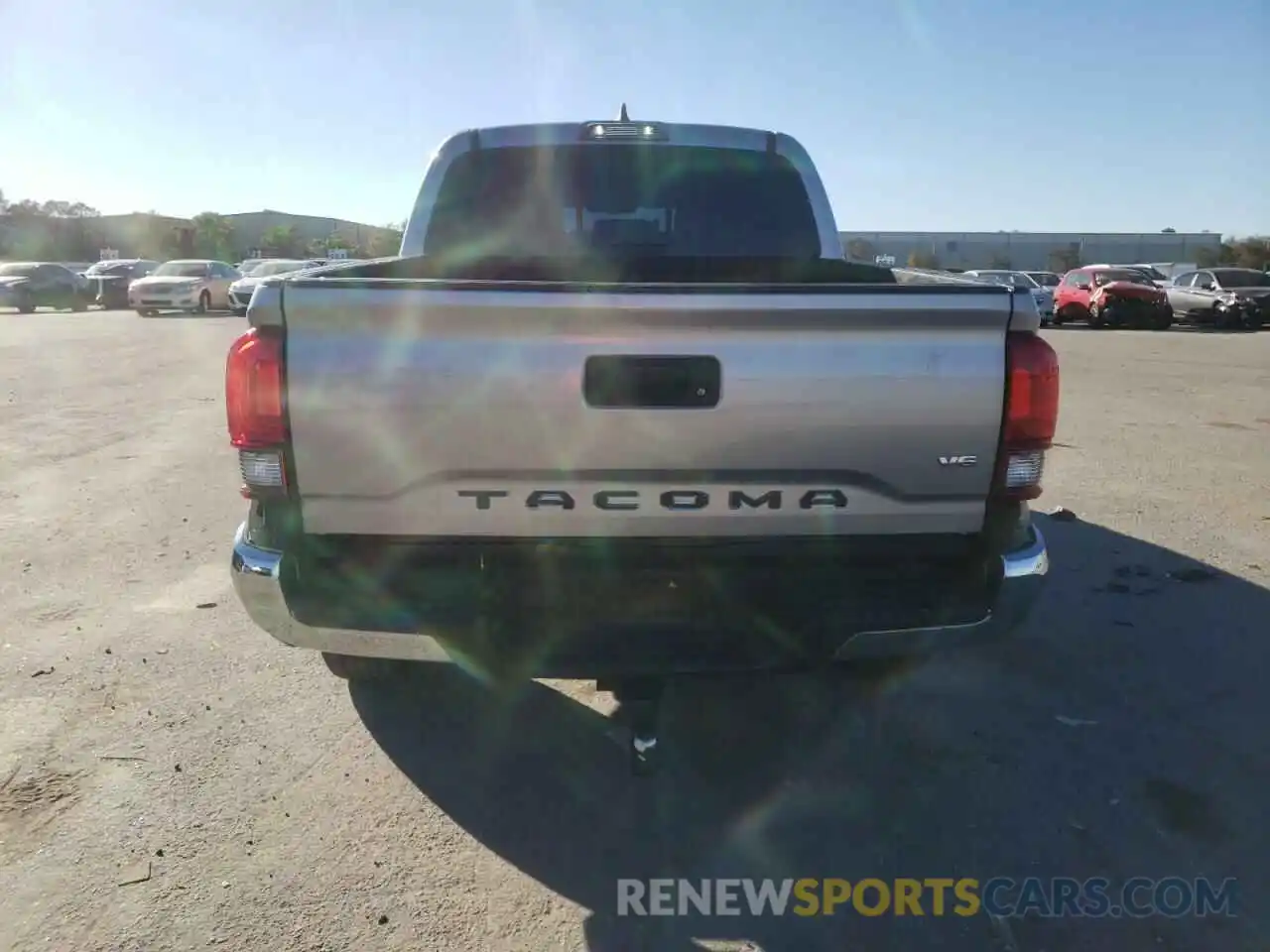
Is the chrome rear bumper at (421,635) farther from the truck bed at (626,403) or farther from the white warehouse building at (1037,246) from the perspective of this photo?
the white warehouse building at (1037,246)

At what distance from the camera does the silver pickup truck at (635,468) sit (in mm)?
2684

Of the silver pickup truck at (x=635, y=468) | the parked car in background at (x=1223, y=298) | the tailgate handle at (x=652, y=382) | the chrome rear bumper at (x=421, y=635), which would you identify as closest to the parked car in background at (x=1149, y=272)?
the parked car in background at (x=1223, y=298)

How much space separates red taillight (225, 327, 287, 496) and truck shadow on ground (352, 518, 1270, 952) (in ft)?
4.21

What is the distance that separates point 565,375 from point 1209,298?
29.4 m

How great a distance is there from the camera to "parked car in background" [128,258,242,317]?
29.6 m


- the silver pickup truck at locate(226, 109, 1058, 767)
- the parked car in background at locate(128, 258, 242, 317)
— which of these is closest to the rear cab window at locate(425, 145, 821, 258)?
the silver pickup truck at locate(226, 109, 1058, 767)

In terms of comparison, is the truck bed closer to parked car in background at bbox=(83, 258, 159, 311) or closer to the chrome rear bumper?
the chrome rear bumper

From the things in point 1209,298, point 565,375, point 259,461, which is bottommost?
point 1209,298

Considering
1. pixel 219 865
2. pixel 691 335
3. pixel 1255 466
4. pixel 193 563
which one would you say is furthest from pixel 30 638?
pixel 1255 466

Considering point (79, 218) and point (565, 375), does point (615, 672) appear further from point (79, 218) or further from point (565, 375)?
point (79, 218)

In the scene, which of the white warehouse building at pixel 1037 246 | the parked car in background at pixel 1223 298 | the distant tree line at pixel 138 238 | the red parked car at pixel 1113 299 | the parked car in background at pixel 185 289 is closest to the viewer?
the parked car in background at pixel 1223 298

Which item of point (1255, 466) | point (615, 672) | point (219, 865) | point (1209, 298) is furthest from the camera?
point (1209, 298)

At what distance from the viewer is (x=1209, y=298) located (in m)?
27.1

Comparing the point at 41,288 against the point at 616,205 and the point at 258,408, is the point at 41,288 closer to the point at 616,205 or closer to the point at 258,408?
the point at 616,205
